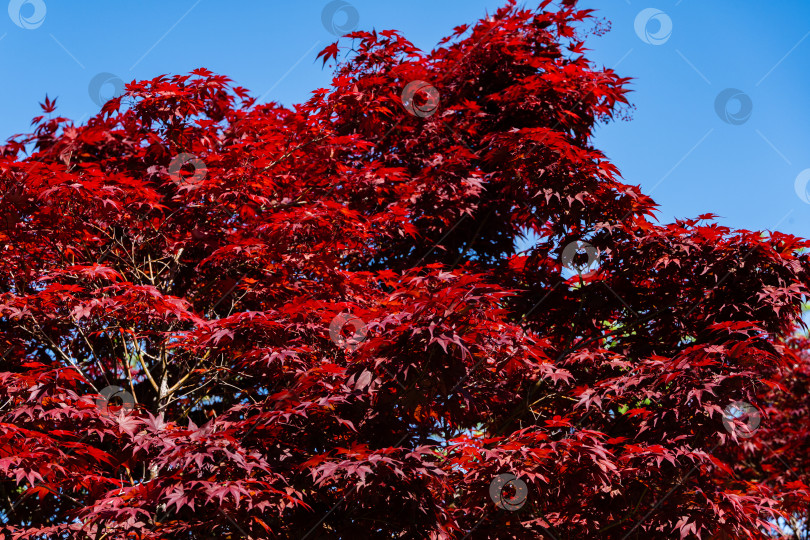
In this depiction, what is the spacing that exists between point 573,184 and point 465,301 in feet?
9.22

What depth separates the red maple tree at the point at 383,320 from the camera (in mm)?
4598

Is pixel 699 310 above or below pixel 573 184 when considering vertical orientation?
below

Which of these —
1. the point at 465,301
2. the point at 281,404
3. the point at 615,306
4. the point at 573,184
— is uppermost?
the point at 573,184

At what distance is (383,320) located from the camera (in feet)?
15.0

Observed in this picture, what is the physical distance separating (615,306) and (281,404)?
12.0ft

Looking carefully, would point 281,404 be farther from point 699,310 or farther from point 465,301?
point 699,310

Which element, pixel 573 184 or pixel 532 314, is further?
pixel 532 314

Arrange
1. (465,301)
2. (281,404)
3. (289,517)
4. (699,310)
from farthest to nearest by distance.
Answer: (699,310) < (289,517) < (281,404) < (465,301)

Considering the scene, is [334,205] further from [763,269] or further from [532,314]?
[763,269]

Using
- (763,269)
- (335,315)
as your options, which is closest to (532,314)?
(763,269)

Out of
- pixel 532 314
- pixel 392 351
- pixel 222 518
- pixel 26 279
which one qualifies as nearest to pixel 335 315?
pixel 392 351

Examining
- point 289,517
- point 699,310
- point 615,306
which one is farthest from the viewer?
point 615,306

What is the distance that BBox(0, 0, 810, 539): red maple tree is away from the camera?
460cm

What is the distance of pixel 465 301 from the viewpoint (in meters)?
4.31
